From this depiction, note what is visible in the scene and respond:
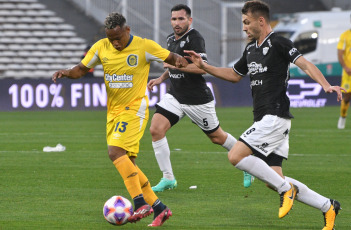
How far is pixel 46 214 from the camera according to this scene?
7.70 m

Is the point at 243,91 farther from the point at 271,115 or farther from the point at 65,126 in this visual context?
the point at 271,115

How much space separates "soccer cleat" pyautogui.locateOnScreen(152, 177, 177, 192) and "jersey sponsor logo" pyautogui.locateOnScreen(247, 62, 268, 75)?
8.44ft

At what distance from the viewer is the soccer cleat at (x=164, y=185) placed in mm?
9391

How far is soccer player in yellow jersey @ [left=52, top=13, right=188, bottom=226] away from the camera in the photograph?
726 centimetres

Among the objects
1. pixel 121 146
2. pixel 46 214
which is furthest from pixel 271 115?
pixel 46 214

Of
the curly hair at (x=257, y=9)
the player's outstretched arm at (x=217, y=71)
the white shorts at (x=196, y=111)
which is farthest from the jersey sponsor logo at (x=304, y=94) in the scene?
the curly hair at (x=257, y=9)

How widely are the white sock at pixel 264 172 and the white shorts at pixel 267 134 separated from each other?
13 centimetres

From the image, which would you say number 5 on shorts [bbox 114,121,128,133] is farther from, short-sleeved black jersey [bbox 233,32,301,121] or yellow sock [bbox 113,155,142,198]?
short-sleeved black jersey [bbox 233,32,301,121]

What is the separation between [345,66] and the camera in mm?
17203

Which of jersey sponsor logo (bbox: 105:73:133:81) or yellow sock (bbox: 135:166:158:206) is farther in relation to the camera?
jersey sponsor logo (bbox: 105:73:133:81)

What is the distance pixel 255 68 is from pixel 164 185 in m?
2.68

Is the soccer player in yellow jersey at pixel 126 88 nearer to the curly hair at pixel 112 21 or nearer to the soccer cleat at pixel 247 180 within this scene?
the curly hair at pixel 112 21

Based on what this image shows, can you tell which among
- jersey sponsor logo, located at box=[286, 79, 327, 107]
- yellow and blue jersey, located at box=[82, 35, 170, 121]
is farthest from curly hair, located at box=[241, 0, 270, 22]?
jersey sponsor logo, located at box=[286, 79, 327, 107]

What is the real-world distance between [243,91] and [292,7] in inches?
613
